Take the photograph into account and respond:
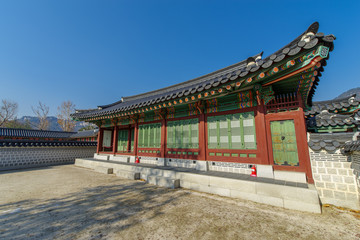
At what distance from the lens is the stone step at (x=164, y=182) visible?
6.32m

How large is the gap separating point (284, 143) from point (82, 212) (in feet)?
22.4

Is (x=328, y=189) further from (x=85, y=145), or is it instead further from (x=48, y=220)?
(x=85, y=145)

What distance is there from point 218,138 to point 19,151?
55.5 feet

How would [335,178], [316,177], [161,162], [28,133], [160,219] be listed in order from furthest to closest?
1. [28,133]
2. [161,162]
3. [316,177]
4. [335,178]
5. [160,219]

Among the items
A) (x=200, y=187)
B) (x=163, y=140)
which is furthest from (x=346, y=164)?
(x=163, y=140)

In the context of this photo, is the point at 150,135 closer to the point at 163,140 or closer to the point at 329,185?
the point at 163,140

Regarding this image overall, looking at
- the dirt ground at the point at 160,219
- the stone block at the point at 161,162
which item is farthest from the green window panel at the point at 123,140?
the dirt ground at the point at 160,219

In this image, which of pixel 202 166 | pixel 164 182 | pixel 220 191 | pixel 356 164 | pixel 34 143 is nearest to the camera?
pixel 356 164

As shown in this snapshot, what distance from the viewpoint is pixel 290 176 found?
5234 mm

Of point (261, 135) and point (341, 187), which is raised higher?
point (261, 135)

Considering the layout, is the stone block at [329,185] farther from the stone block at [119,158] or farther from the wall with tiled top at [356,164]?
the stone block at [119,158]

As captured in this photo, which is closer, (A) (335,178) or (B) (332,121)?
(A) (335,178)

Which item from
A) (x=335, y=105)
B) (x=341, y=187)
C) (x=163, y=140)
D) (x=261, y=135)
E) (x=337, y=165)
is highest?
(x=335, y=105)

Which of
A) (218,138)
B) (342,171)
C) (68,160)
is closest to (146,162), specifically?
(218,138)
